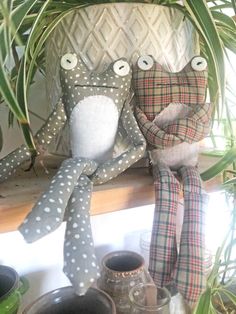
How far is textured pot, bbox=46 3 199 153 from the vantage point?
1.61 feet

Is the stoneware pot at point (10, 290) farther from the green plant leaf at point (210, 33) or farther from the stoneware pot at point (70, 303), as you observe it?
the green plant leaf at point (210, 33)

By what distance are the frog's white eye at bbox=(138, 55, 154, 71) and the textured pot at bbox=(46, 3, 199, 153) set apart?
0.02 meters

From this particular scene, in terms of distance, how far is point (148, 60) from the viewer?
1.58ft

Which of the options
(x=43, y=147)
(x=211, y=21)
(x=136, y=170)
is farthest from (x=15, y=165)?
(x=211, y=21)

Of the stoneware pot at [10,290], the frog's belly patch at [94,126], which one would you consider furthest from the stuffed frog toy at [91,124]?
the stoneware pot at [10,290]

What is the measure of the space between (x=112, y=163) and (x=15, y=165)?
11cm

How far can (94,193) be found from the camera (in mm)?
428

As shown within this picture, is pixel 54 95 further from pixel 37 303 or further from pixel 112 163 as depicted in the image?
pixel 37 303

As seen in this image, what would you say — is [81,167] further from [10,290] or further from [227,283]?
[227,283]

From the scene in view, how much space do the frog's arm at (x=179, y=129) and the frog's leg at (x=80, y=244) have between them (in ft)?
0.35

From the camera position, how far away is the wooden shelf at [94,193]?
0.40 metres

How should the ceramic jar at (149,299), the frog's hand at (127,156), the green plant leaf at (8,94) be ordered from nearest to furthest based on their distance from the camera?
the green plant leaf at (8,94)
the frog's hand at (127,156)
the ceramic jar at (149,299)

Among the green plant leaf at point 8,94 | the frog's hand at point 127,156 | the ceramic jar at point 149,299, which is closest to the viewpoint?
the green plant leaf at point 8,94

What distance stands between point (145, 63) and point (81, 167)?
0.16 meters
